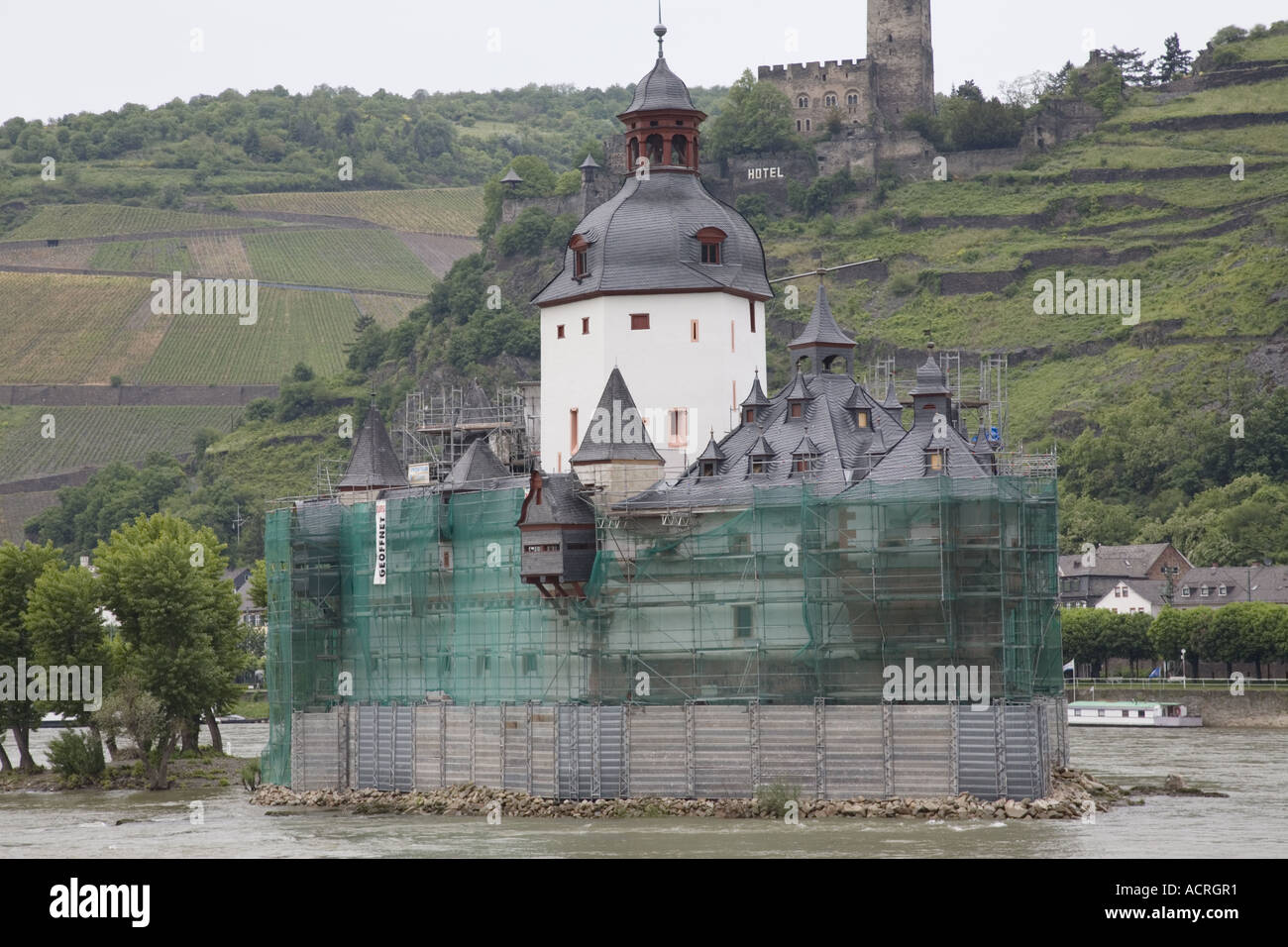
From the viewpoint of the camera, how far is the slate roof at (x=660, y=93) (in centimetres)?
7200

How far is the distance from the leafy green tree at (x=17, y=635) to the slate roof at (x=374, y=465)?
49.3 feet

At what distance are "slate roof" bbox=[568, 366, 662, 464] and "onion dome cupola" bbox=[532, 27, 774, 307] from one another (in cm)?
507

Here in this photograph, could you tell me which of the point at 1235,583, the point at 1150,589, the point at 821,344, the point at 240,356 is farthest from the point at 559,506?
the point at 240,356

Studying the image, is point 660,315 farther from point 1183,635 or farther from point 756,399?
point 1183,635

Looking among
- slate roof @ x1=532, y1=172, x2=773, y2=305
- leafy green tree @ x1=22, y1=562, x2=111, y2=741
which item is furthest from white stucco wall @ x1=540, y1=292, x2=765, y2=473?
leafy green tree @ x1=22, y1=562, x2=111, y2=741

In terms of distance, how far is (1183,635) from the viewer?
367 ft

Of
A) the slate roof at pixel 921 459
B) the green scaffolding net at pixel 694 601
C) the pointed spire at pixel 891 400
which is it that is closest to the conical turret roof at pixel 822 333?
the pointed spire at pixel 891 400

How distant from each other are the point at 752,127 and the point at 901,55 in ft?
46.2

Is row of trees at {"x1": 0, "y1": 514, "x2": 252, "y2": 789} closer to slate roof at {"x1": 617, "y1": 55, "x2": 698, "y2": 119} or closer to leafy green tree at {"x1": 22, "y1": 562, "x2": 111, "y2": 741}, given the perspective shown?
leafy green tree at {"x1": 22, "y1": 562, "x2": 111, "y2": 741}

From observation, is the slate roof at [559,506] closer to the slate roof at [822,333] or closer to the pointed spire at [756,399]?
the pointed spire at [756,399]

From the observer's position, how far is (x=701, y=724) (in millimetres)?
59406

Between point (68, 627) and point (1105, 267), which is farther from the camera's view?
point (1105, 267)

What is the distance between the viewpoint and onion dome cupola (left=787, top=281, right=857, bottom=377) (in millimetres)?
70250

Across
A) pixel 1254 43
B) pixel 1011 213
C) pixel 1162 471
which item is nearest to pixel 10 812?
pixel 1162 471
